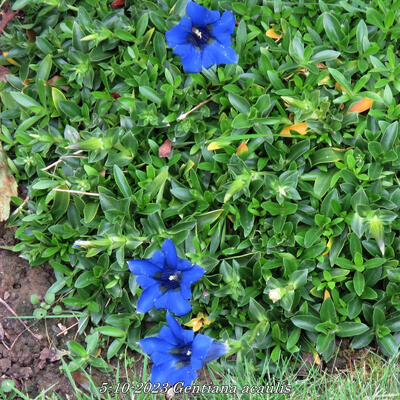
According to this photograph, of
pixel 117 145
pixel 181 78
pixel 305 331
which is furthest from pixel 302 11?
pixel 305 331

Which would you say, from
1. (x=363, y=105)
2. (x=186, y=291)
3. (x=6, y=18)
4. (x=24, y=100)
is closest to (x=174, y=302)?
(x=186, y=291)

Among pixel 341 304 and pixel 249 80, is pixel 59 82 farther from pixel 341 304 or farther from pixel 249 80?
pixel 341 304

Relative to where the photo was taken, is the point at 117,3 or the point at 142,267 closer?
the point at 142,267

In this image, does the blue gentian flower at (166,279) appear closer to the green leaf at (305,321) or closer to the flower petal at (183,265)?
the flower petal at (183,265)

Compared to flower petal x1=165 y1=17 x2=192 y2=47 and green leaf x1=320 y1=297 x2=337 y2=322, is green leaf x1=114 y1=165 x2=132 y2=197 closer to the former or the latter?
flower petal x1=165 y1=17 x2=192 y2=47

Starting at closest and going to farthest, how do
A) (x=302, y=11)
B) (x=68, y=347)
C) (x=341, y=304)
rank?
(x=341, y=304) < (x=68, y=347) < (x=302, y=11)

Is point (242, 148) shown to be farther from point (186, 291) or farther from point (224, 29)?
point (186, 291)

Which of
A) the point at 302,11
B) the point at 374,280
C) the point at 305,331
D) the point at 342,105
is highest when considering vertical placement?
the point at 302,11
